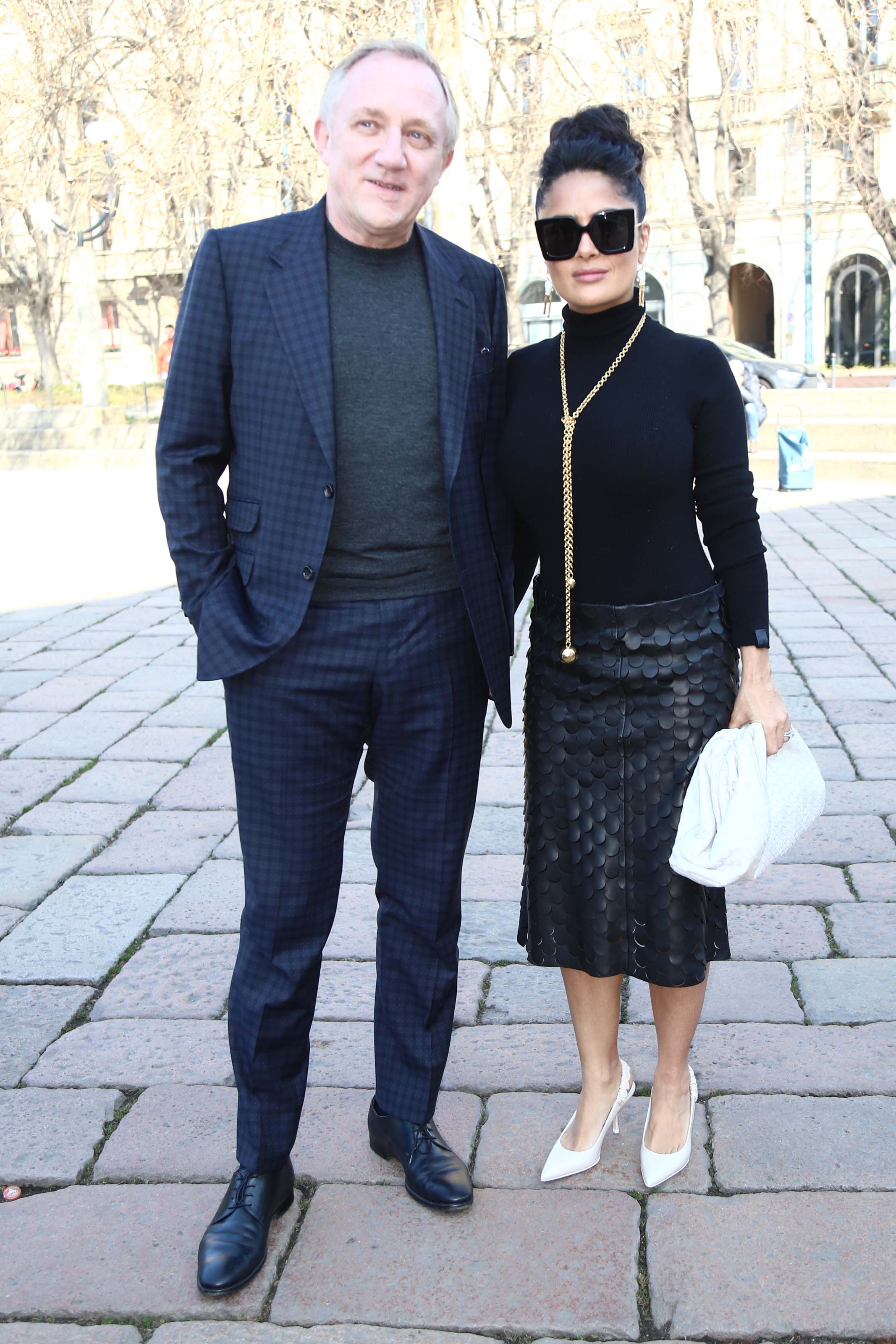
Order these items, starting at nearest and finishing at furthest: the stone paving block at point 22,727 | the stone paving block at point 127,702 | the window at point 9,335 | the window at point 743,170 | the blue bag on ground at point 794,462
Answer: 1. the stone paving block at point 22,727
2. the stone paving block at point 127,702
3. the blue bag on ground at point 794,462
4. the window at point 743,170
5. the window at point 9,335

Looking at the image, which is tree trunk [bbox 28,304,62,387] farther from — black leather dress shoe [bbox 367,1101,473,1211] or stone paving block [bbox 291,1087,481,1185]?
black leather dress shoe [bbox 367,1101,473,1211]

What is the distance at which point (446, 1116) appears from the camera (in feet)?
8.54

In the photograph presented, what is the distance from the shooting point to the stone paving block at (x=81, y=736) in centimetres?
507

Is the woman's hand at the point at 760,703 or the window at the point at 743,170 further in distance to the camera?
the window at the point at 743,170

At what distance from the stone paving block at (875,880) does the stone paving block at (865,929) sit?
55mm

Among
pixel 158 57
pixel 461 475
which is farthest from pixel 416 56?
pixel 158 57

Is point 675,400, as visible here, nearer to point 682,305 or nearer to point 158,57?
point 158,57

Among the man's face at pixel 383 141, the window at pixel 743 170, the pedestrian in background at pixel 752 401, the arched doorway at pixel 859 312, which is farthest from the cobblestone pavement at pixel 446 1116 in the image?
the arched doorway at pixel 859 312

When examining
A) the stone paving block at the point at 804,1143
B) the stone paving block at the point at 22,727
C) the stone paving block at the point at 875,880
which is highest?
the stone paving block at the point at 22,727

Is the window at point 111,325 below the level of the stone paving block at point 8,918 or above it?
above

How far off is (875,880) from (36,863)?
94.2 inches

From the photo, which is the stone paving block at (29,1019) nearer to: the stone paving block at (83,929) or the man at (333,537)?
the stone paving block at (83,929)

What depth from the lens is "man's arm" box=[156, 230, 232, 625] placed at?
6.91 ft

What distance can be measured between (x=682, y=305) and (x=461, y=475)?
34194 mm
